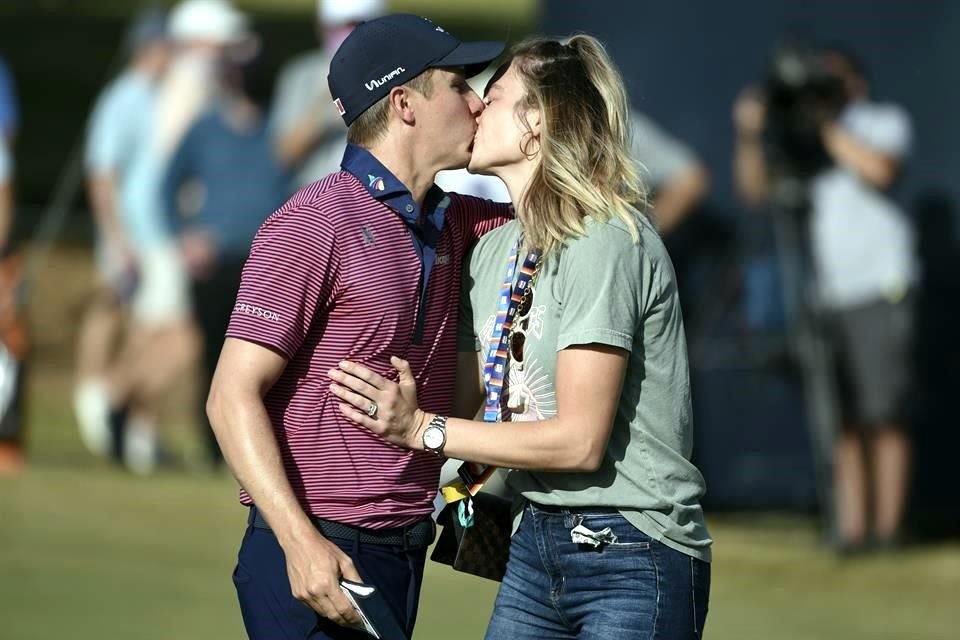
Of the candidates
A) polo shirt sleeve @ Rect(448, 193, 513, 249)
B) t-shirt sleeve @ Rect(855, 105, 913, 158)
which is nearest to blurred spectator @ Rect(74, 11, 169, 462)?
t-shirt sleeve @ Rect(855, 105, 913, 158)

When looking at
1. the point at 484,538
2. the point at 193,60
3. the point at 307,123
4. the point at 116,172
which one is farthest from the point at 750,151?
the point at 484,538

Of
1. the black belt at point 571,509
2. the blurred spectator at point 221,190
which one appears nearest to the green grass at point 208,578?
the blurred spectator at point 221,190

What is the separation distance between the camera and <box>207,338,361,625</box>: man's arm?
2793mm

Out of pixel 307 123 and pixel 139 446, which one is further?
pixel 139 446

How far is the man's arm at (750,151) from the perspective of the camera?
7.46 metres

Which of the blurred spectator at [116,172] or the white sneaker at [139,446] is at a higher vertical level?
the blurred spectator at [116,172]

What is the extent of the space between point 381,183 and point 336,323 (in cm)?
30

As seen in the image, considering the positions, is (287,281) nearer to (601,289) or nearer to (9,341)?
(601,289)

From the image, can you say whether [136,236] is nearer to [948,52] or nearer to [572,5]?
[572,5]

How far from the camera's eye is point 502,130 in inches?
123

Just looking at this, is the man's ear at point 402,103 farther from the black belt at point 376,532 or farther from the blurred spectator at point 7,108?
the blurred spectator at point 7,108

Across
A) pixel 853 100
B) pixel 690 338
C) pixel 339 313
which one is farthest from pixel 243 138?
pixel 339 313

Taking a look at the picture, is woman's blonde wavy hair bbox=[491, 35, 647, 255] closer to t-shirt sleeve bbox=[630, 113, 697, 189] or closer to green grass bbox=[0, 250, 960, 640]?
green grass bbox=[0, 250, 960, 640]

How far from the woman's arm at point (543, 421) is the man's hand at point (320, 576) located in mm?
245
